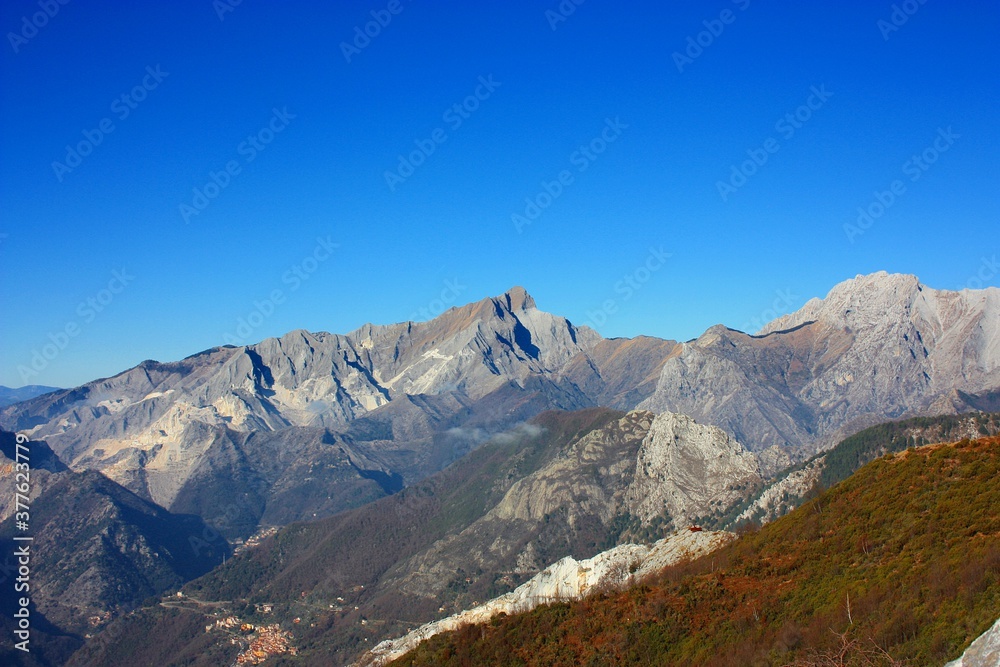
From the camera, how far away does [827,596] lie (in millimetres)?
56500

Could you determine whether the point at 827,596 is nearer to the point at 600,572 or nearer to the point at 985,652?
the point at 985,652

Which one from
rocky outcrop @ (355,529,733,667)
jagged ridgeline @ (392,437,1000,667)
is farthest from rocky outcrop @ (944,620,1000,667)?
rocky outcrop @ (355,529,733,667)

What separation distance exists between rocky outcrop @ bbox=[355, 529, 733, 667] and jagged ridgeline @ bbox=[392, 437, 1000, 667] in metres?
7.87

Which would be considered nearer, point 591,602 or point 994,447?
point 994,447

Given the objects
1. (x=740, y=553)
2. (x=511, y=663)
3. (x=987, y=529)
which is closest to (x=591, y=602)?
(x=511, y=663)

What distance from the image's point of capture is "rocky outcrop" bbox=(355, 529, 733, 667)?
91.8 metres

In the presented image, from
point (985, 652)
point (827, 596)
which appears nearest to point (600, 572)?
point (827, 596)

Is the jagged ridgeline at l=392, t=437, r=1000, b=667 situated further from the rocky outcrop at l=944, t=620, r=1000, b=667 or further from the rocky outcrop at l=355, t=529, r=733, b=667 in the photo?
the rocky outcrop at l=944, t=620, r=1000, b=667

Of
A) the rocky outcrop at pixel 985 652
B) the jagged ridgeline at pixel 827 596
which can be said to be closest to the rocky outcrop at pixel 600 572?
the jagged ridgeline at pixel 827 596

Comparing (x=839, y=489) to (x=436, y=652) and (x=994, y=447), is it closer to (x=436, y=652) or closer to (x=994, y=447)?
(x=994, y=447)

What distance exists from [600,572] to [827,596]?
143 ft

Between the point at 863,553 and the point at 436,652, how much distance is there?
42.1m

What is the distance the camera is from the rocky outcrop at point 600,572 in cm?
Result: 9175

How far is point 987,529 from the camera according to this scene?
176ft
